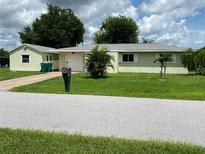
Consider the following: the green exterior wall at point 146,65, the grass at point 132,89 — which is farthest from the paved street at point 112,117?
the green exterior wall at point 146,65

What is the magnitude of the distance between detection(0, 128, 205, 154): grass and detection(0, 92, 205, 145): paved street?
597 millimetres

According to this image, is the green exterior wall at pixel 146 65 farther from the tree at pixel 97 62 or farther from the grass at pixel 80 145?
the grass at pixel 80 145

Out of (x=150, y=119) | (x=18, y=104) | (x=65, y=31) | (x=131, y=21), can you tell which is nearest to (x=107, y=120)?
(x=150, y=119)

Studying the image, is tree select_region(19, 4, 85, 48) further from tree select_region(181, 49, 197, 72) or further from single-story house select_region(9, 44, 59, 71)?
tree select_region(181, 49, 197, 72)

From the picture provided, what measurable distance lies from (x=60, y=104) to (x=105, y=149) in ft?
17.2

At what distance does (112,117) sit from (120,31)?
50594 mm

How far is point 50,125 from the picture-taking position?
717 cm

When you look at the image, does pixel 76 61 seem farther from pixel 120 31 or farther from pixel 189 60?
pixel 120 31

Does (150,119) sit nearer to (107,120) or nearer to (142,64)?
(107,120)

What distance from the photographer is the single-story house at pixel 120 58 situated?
30812mm

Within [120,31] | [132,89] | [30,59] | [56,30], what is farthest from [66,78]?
[120,31]

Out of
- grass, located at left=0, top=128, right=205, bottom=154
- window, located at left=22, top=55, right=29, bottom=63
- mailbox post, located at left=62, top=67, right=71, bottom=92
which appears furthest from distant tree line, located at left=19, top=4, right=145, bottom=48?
grass, located at left=0, top=128, right=205, bottom=154

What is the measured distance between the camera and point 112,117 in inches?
318

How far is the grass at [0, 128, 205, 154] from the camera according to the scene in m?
5.06
